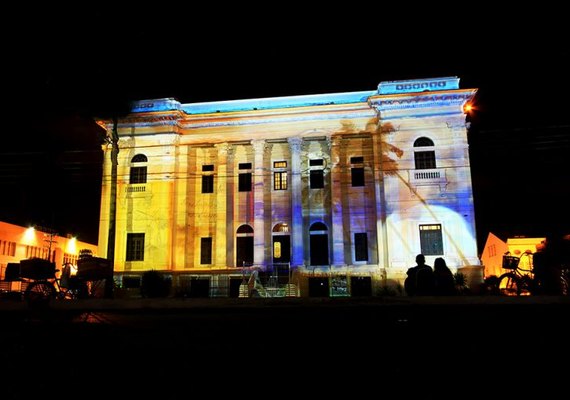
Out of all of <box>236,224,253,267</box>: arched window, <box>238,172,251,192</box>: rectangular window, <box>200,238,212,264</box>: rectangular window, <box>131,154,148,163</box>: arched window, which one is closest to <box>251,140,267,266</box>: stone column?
<box>238,172,251,192</box>: rectangular window

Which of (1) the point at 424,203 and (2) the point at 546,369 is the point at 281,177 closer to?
(1) the point at 424,203

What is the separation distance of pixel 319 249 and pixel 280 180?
16.6 feet

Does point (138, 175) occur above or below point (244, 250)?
above

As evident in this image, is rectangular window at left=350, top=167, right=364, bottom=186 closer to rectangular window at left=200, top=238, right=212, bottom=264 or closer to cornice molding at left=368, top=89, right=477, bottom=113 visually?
cornice molding at left=368, top=89, right=477, bottom=113

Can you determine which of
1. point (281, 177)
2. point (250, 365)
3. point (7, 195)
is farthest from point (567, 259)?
point (7, 195)

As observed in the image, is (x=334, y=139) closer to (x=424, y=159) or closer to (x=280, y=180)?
(x=280, y=180)

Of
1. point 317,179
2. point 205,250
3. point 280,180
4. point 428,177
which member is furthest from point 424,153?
point 205,250

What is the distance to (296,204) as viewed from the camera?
29.2m

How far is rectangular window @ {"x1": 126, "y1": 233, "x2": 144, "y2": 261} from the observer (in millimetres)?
29781

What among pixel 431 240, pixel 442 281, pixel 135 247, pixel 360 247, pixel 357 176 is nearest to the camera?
pixel 442 281

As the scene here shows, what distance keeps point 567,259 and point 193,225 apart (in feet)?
72.2

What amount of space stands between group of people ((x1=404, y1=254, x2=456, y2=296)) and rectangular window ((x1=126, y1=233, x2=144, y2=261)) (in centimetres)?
2134

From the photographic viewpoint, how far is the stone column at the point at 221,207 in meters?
29.8

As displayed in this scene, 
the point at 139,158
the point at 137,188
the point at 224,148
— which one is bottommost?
the point at 137,188
